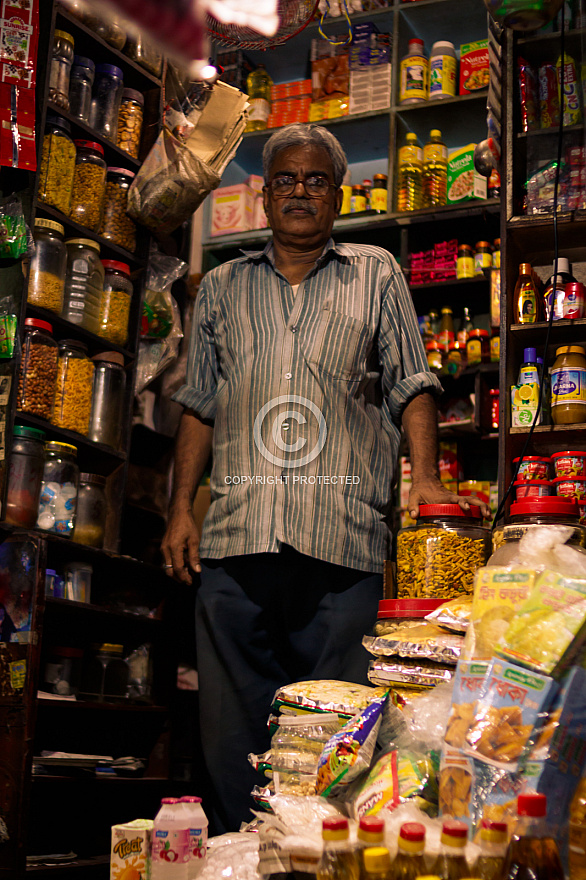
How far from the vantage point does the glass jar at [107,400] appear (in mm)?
2461

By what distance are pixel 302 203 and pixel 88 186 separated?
757mm

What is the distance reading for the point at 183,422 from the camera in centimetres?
206

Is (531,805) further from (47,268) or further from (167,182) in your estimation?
(167,182)

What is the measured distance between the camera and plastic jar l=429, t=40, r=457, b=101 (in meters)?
3.44

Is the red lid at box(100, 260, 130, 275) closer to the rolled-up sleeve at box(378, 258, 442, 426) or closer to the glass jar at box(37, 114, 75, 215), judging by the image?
the glass jar at box(37, 114, 75, 215)

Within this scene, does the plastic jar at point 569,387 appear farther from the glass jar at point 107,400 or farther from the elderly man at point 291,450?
the glass jar at point 107,400

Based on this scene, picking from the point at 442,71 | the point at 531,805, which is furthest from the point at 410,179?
the point at 531,805

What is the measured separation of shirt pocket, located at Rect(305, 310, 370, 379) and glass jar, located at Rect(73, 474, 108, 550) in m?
0.83

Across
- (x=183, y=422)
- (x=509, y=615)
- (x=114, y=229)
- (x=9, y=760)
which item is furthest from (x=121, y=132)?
(x=509, y=615)

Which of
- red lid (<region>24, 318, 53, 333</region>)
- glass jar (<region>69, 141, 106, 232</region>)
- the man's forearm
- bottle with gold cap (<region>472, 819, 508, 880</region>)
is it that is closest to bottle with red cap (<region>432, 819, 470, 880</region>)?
bottle with gold cap (<region>472, 819, 508, 880</region>)

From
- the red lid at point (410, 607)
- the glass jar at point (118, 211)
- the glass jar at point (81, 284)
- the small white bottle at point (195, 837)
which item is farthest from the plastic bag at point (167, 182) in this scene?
the small white bottle at point (195, 837)

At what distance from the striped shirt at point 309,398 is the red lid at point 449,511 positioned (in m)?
0.44

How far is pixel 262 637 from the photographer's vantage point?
1.77 m

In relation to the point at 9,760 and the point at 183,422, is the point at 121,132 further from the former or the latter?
the point at 9,760
